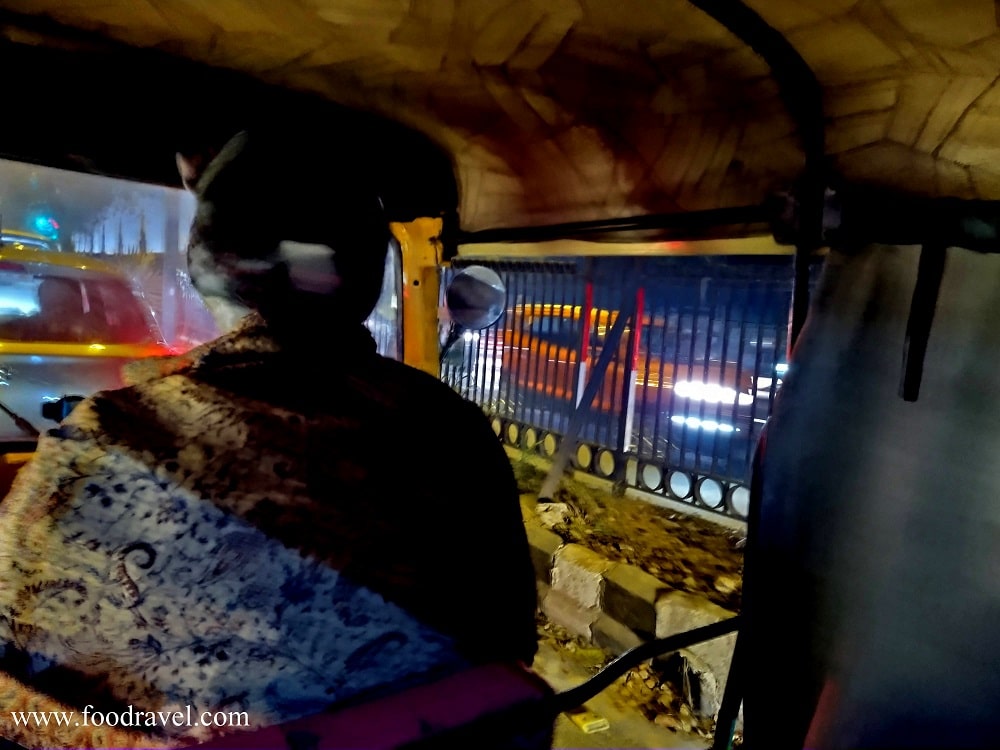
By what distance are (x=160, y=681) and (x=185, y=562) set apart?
297 millimetres

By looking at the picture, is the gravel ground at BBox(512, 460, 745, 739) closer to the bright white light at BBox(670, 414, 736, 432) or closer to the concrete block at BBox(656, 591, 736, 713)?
the concrete block at BBox(656, 591, 736, 713)

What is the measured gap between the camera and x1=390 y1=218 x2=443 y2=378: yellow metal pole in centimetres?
337

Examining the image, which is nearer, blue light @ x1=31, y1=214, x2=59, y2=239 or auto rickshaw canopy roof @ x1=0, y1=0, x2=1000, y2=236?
auto rickshaw canopy roof @ x1=0, y1=0, x2=1000, y2=236

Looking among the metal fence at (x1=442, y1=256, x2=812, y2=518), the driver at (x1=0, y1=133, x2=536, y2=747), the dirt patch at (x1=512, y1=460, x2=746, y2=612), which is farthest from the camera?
the metal fence at (x1=442, y1=256, x2=812, y2=518)

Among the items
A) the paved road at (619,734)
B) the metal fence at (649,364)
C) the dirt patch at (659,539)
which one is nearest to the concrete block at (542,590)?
the dirt patch at (659,539)

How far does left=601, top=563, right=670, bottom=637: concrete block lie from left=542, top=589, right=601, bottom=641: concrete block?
0.66 ft

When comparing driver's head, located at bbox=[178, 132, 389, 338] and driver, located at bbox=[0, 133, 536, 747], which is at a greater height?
driver's head, located at bbox=[178, 132, 389, 338]

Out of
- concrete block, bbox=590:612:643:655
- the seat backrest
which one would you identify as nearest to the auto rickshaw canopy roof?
the seat backrest

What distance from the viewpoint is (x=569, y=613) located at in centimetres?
453

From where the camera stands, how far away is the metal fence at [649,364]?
4.93 meters

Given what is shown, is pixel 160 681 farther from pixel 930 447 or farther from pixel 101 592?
pixel 930 447

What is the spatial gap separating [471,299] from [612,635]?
2597 mm

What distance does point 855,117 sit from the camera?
1.84 m

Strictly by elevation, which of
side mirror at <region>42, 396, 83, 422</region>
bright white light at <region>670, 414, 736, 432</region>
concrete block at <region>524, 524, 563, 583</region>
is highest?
side mirror at <region>42, 396, 83, 422</region>
